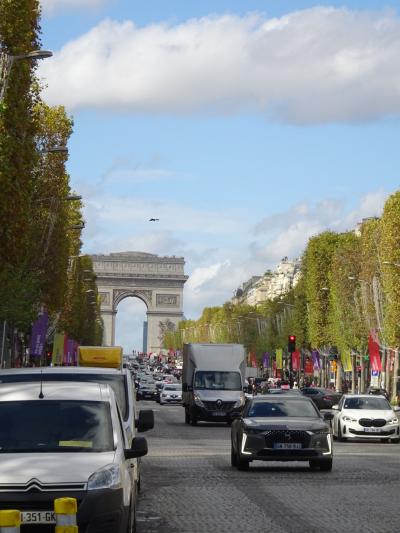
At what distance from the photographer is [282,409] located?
95.9 ft

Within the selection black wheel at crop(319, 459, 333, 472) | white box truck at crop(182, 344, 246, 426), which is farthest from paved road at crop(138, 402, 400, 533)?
white box truck at crop(182, 344, 246, 426)

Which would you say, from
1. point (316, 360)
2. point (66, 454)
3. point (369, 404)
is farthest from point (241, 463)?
point (316, 360)

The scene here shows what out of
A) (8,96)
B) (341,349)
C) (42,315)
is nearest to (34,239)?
(42,315)

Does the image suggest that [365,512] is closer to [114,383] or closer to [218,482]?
[114,383]

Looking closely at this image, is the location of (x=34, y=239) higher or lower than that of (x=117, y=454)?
higher

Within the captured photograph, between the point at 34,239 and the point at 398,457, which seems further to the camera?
the point at 34,239

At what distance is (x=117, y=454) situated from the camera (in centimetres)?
1329

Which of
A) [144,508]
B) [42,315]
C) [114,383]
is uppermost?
[42,315]

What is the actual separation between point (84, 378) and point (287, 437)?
971 centimetres

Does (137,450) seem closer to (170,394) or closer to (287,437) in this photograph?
(287,437)

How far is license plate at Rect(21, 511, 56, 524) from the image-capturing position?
41.0 ft

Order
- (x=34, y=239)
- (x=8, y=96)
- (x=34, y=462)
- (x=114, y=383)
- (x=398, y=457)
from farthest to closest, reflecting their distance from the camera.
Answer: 1. (x=34, y=239)
2. (x=8, y=96)
3. (x=398, y=457)
4. (x=114, y=383)
5. (x=34, y=462)

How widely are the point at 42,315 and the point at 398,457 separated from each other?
39499 millimetres

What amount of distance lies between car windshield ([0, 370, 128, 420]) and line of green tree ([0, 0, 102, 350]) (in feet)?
59.6
